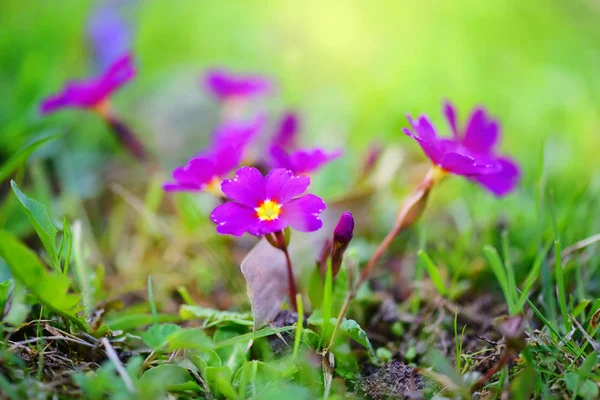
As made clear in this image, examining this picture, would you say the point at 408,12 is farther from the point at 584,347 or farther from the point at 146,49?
the point at 584,347

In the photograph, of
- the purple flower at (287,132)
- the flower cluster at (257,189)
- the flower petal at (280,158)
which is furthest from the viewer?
the purple flower at (287,132)

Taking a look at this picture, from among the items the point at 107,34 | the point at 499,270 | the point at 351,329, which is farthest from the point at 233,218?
the point at 107,34

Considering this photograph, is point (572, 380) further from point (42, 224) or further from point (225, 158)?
point (42, 224)

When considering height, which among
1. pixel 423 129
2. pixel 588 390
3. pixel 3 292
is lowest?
pixel 588 390

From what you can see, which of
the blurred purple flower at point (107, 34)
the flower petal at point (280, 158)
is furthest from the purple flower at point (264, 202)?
the blurred purple flower at point (107, 34)

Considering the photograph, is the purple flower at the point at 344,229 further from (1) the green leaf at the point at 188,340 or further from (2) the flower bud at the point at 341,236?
(1) the green leaf at the point at 188,340

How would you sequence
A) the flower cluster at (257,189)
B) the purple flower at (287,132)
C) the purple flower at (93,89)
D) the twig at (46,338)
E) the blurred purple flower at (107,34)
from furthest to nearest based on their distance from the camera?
the blurred purple flower at (107,34)
the purple flower at (287,132)
the purple flower at (93,89)
the flower cluster at (257,189)
the twig at (46,338)

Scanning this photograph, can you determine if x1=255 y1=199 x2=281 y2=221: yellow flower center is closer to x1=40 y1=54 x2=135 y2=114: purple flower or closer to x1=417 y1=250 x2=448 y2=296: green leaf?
x1=417 y1=250 x2=448 y2=296: green leaf

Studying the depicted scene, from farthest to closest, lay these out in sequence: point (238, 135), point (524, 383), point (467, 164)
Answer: point (238, 135) < point (467, 164) < point (524, 383)
